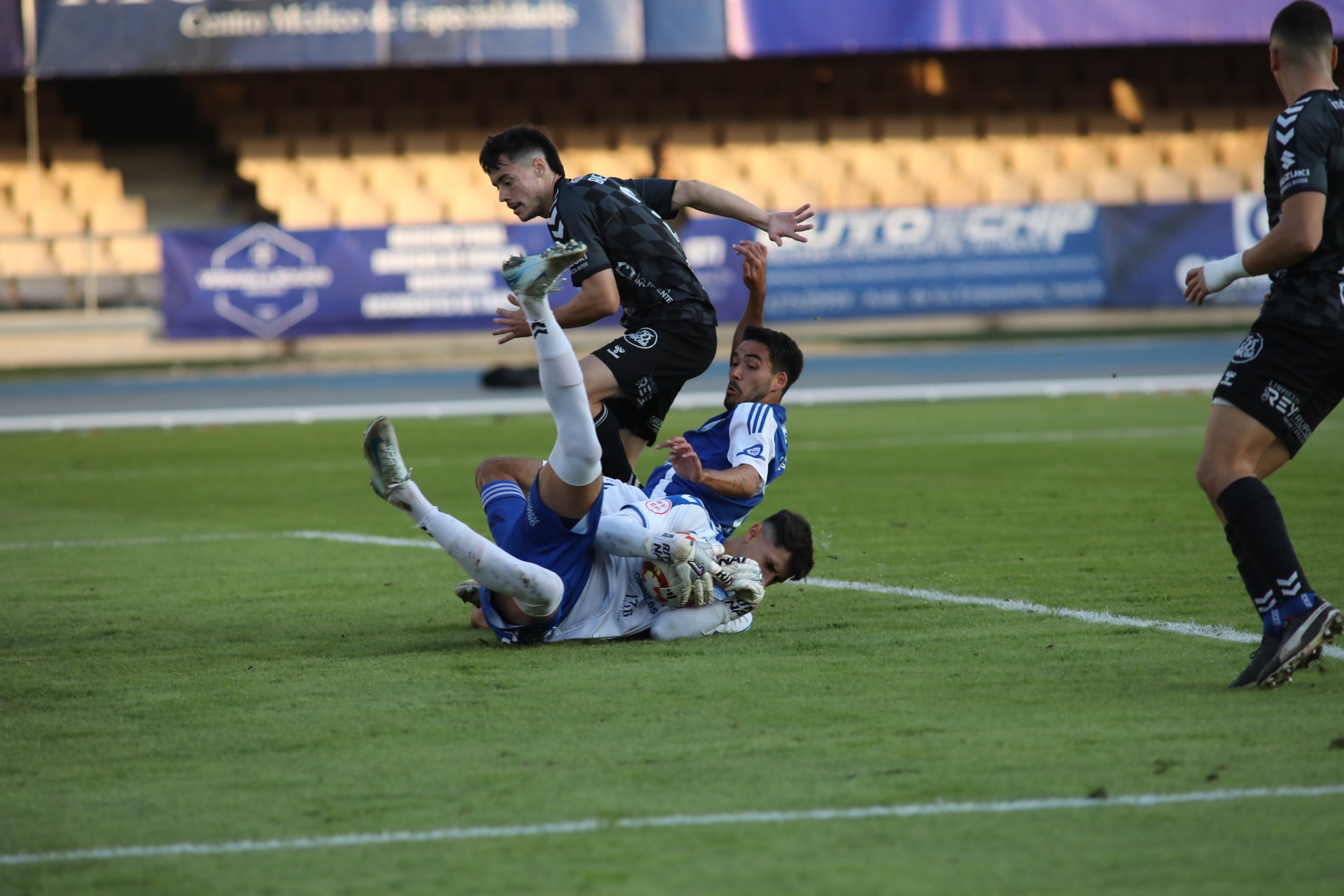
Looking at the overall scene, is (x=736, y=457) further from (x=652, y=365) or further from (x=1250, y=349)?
(x=1250, y=349)

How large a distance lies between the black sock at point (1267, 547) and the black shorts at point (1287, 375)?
7.9 inches

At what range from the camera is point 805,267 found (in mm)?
22406

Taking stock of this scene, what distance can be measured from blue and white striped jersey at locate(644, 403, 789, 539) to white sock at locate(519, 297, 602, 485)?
77 centimetres

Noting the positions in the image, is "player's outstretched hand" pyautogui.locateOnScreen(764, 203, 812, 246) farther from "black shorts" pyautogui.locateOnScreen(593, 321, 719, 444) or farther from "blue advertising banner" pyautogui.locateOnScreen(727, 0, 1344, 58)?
"blue advertising banner" pyautogui.locateOnScreen(727, 0, 1344, 58)

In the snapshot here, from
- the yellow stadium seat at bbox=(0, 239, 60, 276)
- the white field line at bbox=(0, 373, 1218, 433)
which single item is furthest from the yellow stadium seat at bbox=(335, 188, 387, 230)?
the white field line at bbox=(0, 373, 1218, 433)

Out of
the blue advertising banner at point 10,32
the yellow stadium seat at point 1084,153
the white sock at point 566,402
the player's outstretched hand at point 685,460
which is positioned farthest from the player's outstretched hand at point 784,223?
the yellow stadium seat at point 1084,153

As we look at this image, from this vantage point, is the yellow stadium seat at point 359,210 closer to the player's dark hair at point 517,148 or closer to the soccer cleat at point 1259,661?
the player's dark hair at point 517,148

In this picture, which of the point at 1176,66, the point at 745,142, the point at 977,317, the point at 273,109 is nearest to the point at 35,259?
the point at 273,109

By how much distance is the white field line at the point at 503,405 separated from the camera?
1591 cm

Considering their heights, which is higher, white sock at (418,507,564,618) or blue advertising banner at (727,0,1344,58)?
blue advertising banner at (727,0,1344,58)

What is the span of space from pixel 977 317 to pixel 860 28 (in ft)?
16.3

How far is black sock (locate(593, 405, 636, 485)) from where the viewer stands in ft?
19.8

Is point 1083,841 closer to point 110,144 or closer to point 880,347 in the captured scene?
point 880,347

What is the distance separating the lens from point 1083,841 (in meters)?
3.15
